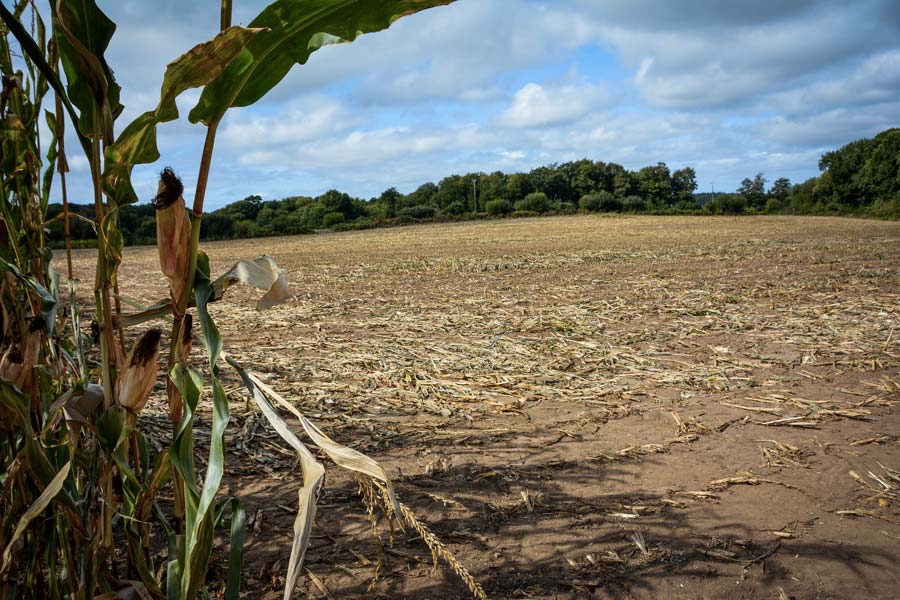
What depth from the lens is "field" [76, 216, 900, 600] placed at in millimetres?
2215

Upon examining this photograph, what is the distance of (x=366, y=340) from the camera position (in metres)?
6.04

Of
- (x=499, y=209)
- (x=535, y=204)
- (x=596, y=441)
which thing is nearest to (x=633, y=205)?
(x=535, y=204)

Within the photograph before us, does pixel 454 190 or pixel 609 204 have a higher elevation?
pixel 454 190

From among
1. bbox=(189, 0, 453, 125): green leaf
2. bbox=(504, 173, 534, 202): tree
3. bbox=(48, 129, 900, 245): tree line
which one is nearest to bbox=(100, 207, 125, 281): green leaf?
bbox=(189, 0, 453, 125): green leaf

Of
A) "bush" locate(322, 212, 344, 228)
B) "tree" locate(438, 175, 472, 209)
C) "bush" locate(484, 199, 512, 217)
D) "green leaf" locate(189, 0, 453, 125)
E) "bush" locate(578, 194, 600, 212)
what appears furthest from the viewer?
"tree" locate(438, 175, 472, 209)

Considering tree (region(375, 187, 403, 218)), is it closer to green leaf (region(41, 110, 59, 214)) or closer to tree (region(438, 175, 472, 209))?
tree (region(438, 175, 472, 209))

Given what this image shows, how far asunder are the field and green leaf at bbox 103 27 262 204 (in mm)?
1542

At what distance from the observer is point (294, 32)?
1.15 meters

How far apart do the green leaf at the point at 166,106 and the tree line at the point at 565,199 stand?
24976 millimetres

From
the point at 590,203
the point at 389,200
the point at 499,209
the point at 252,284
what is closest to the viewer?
the point at 252,284

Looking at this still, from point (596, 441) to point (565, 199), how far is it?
71.4m

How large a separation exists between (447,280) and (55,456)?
9.68 m

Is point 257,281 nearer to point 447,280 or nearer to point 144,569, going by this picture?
point 144,569

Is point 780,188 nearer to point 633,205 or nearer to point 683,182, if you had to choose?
point 683,182
